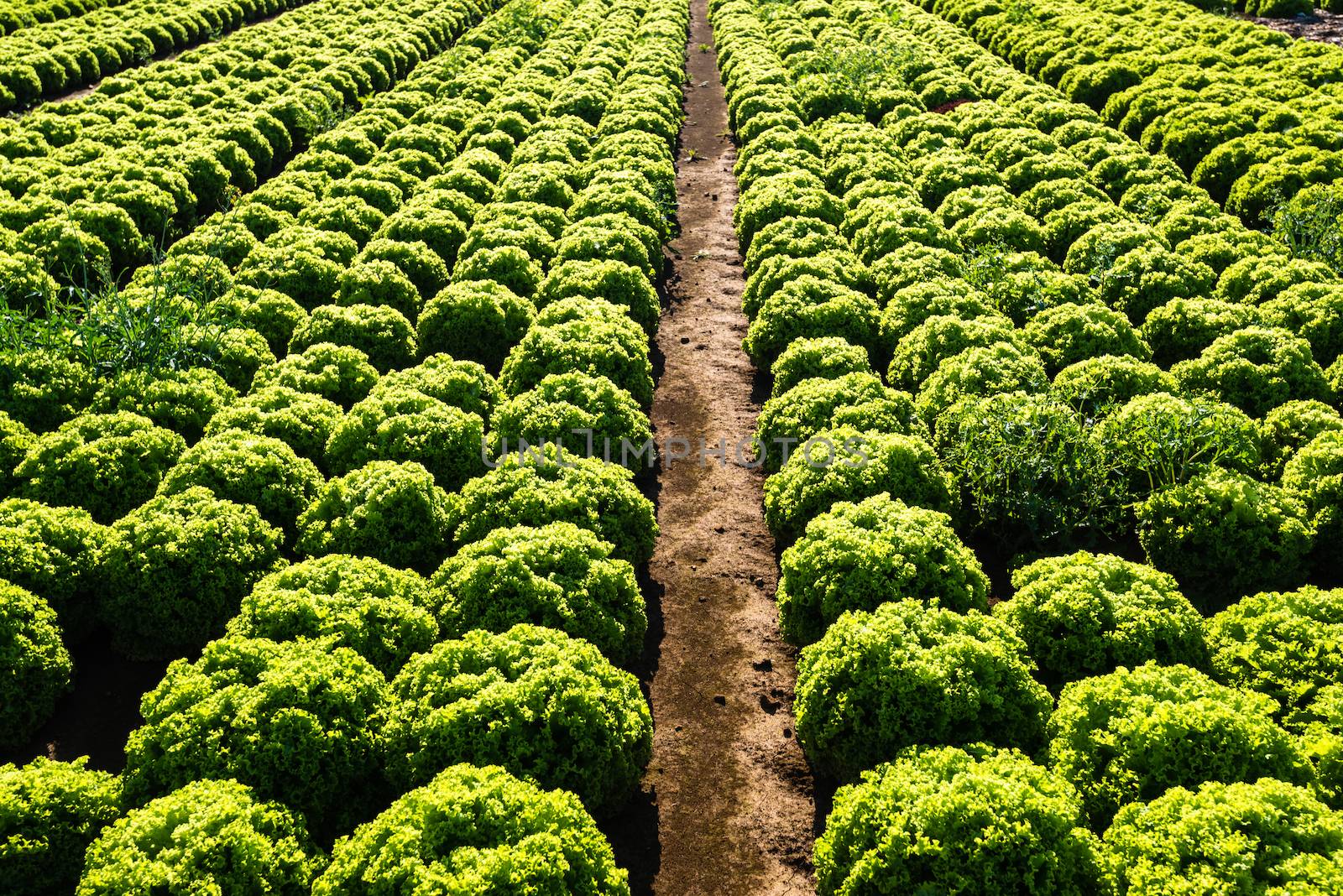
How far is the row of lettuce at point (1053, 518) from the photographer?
7660 millimetres

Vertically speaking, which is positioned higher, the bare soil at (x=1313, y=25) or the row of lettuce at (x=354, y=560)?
the bare soil at (x=1313, y=25)

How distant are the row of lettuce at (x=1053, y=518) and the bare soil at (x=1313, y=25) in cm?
2739

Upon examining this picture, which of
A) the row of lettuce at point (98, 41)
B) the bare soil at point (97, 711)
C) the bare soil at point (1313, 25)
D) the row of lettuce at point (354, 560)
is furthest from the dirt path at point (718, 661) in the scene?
the bare soil at point (1313, 25)

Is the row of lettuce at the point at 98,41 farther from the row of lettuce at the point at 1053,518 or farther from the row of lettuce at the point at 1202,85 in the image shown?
the row of lettuce at the point at 1202,85

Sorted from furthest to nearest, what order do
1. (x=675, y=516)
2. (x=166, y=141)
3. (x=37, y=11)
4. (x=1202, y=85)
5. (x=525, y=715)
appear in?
(x=37, y=11), (x=1202, y=85), (x=166, y=141), (x=675, y=516), (x=525, y=715)

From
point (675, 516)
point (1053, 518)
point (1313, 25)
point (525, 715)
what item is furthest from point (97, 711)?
point (1313, 25)

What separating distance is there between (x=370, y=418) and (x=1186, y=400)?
43.3 feet

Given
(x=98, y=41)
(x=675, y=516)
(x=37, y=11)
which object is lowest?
(x=675, y=516)

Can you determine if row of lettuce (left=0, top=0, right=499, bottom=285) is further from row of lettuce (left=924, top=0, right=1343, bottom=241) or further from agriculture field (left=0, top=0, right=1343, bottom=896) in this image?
row of lettuce (left=924, top=0, right=1343, bottom=241)

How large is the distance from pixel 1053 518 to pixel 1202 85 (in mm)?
24528

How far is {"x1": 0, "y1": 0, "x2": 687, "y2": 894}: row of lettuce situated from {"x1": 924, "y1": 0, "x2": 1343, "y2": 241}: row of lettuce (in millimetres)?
16171

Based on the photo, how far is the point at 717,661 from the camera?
12.1 meters

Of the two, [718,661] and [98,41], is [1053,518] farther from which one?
[98,41]

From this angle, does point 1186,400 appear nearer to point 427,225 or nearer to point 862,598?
point 862,598
